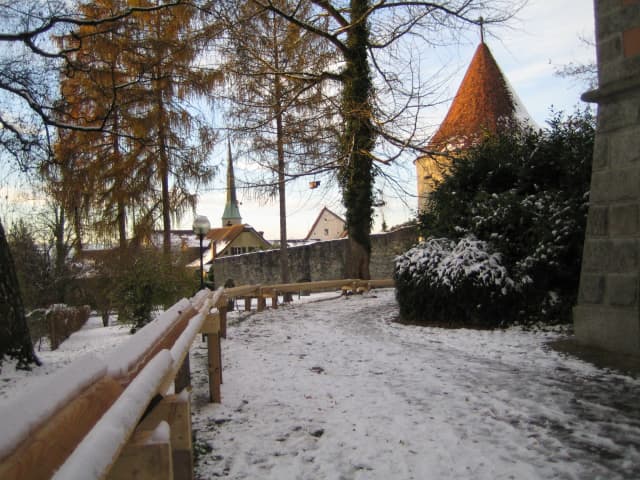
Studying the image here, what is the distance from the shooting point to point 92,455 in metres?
0.95

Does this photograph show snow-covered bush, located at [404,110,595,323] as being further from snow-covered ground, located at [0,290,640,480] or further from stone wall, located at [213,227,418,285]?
stone wall, located at [213,227,418,285]

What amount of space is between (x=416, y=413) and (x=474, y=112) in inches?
749

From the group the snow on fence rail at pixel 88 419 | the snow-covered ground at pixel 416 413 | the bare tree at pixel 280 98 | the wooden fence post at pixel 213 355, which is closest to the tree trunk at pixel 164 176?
the bare tree at pixel 280 98

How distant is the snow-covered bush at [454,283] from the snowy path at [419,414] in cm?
106

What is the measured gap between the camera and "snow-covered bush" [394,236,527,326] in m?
7.30

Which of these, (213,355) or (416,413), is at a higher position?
(213,355)

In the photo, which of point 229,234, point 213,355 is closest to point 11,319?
point 213,355

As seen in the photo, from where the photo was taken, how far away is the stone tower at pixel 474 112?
1262cm

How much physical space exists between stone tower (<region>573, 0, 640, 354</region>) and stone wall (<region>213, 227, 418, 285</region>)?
1915 centimetres

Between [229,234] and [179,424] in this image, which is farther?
[229,234]

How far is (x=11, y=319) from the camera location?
7008 mm

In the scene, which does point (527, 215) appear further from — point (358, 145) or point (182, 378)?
point (358, 145)

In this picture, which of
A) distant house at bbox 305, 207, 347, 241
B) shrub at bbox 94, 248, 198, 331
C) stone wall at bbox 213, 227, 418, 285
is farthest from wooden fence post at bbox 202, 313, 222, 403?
distant house at bbox 305, 207, 347, 241

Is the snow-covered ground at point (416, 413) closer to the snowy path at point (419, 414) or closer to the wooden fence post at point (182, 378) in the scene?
the snowy path at point (419, 414)
